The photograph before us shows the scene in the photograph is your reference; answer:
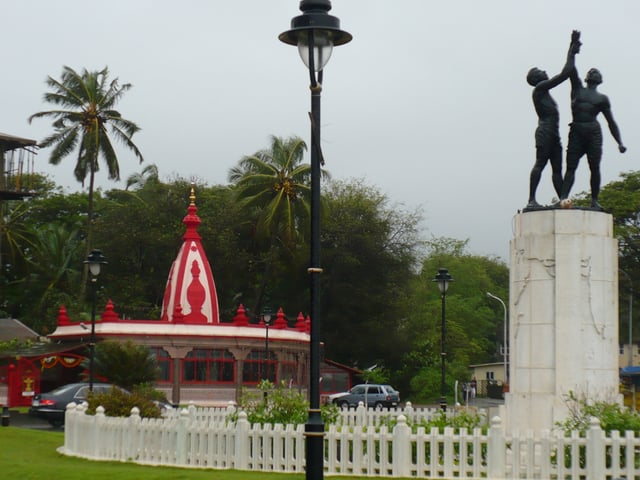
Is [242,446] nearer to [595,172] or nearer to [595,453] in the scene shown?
[595,453]

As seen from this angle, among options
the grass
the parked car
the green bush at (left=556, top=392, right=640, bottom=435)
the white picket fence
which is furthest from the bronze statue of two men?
the parked car

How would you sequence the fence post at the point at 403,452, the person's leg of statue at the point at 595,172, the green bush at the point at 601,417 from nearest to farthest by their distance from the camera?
the fence post at the point at 403,452 → the green bush at the point at 601,417 → the person's leg of statue at the point at 595,172

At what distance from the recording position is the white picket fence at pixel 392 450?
53.2ft

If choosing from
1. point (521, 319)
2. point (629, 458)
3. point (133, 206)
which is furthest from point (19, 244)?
point (629, 458)

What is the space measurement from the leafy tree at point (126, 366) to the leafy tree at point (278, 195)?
24.6 meters

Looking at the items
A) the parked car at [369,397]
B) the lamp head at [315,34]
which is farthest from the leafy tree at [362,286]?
the lamp head at [315,34]

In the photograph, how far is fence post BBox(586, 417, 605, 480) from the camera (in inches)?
630

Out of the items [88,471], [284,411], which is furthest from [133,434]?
[284,411]

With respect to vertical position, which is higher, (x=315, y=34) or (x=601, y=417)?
(x=315, y=34)

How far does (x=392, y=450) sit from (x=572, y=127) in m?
7.75

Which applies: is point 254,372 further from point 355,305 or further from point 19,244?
point 19,244

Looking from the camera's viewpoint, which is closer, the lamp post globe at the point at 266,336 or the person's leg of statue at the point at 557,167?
the person's leg of statue at the point at 557,167

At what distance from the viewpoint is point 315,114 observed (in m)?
13.4

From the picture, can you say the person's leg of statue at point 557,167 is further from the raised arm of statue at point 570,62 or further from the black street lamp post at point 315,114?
the black street lamp post at point 315,114
